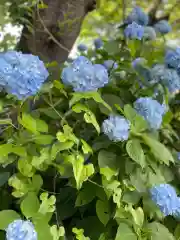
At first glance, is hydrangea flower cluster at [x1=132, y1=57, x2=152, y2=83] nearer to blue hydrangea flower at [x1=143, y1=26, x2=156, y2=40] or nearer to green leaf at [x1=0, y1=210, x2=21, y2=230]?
blue hydrangea flower at [x1=143, y1=26, x2=156, y2=40]

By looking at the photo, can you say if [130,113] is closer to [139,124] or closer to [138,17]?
[139,124]

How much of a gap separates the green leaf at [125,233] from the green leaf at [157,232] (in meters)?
0.04

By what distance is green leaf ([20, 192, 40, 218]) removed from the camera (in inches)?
27.2

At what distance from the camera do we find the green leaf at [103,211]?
2.57ft

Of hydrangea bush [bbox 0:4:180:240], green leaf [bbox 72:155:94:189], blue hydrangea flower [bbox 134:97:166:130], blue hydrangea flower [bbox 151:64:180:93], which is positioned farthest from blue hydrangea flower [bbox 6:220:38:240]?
blue hydrangea flower [bbox 151:64:180:93]

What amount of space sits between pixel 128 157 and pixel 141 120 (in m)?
0.08

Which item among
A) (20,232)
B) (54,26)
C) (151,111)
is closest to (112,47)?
(54,26)

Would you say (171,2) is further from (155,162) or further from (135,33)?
(155,162)

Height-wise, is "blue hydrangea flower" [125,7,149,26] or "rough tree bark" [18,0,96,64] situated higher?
"blue hydrangea flower" [125,7,149,26]

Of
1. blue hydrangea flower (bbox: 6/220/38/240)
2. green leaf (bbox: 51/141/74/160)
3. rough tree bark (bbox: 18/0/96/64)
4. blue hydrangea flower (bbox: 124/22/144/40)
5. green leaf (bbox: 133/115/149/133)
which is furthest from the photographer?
rough tree bark (bbox: 18/0/96/64)

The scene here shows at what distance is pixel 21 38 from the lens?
129cm

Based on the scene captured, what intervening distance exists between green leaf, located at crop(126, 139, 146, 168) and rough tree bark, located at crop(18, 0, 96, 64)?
472 millimetres

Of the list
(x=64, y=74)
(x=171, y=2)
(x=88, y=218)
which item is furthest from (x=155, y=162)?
(x=171, y=2)

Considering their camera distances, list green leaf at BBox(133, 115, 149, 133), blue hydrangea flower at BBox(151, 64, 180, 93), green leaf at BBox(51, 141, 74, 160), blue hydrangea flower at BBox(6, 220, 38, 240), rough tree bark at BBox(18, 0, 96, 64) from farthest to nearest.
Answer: rough tree bark at BBox(18, 0, 96, 64), blue hydrangea flower at BBox(151, 64, 180, 93), green leaf at BBox(133, 115, 149, 133), green leaf at BBox(51, 141, 74, 160), blue hydrangea flower at BBox(6, 220, 38, 240)
